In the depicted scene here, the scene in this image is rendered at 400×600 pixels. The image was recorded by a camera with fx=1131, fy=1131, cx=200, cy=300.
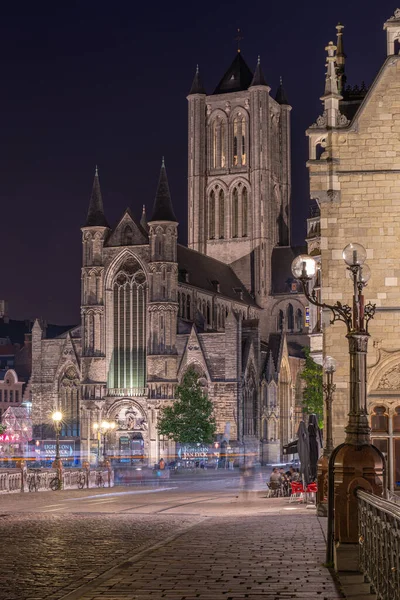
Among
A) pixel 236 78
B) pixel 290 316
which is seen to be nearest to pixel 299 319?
pixel 290 316

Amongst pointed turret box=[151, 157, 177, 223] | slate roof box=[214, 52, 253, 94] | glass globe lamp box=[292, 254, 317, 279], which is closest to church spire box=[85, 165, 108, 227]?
pointed turret box=[151, 157, 177, 223]

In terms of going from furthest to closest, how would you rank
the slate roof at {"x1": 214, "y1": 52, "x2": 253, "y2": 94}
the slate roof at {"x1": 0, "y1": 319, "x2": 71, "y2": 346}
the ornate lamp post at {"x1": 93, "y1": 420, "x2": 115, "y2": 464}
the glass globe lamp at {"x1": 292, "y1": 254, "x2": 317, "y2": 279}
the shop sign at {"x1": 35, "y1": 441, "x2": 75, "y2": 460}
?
the slate roof at {"x1": 0, "y1": 319, "x2": 71, "y2": 346}, the slate roof at {"x1": 214, "y1": 52, "x2": 253, "y2": 94}, the shop sign at {"x1": 35, "y1": 441, "x2": 75, "y2": 460}, the ornate lamp post at {"x1": 93, "y1": 420, "x2": 115, "y2": 464}, the glass globe lamp at {"x1": 292, "y1": 254, "x2": 317, "y2": 279}

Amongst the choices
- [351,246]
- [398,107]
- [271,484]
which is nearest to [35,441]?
[271,484]

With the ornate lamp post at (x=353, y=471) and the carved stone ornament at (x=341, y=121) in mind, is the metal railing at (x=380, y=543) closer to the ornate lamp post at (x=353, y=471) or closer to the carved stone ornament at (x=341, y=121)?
the ornate lamp post at (x=353, y=471)

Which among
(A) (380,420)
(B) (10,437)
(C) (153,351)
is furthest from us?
(B) (10,437)

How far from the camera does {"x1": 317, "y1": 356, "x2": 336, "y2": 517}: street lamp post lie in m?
23.1

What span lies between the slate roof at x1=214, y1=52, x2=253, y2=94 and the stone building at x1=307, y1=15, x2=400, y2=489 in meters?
84.4

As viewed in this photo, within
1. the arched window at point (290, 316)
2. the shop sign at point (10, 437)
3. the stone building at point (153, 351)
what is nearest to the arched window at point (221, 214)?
the stone building at point (153, 351)

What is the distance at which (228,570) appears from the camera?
44.1ft

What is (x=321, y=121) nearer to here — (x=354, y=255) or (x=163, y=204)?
(x=354, y=255)

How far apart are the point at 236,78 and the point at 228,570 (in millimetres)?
103230

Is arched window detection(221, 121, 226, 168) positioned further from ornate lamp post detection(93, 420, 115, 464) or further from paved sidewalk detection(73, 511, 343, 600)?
paved sidewalk detection(73, 511, 343, 600)

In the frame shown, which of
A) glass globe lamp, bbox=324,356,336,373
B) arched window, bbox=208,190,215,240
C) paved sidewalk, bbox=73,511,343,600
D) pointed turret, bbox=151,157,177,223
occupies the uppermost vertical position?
arched window, bbox=208,190,215,240

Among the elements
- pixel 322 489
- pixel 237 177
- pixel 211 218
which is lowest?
pixel 322 489
